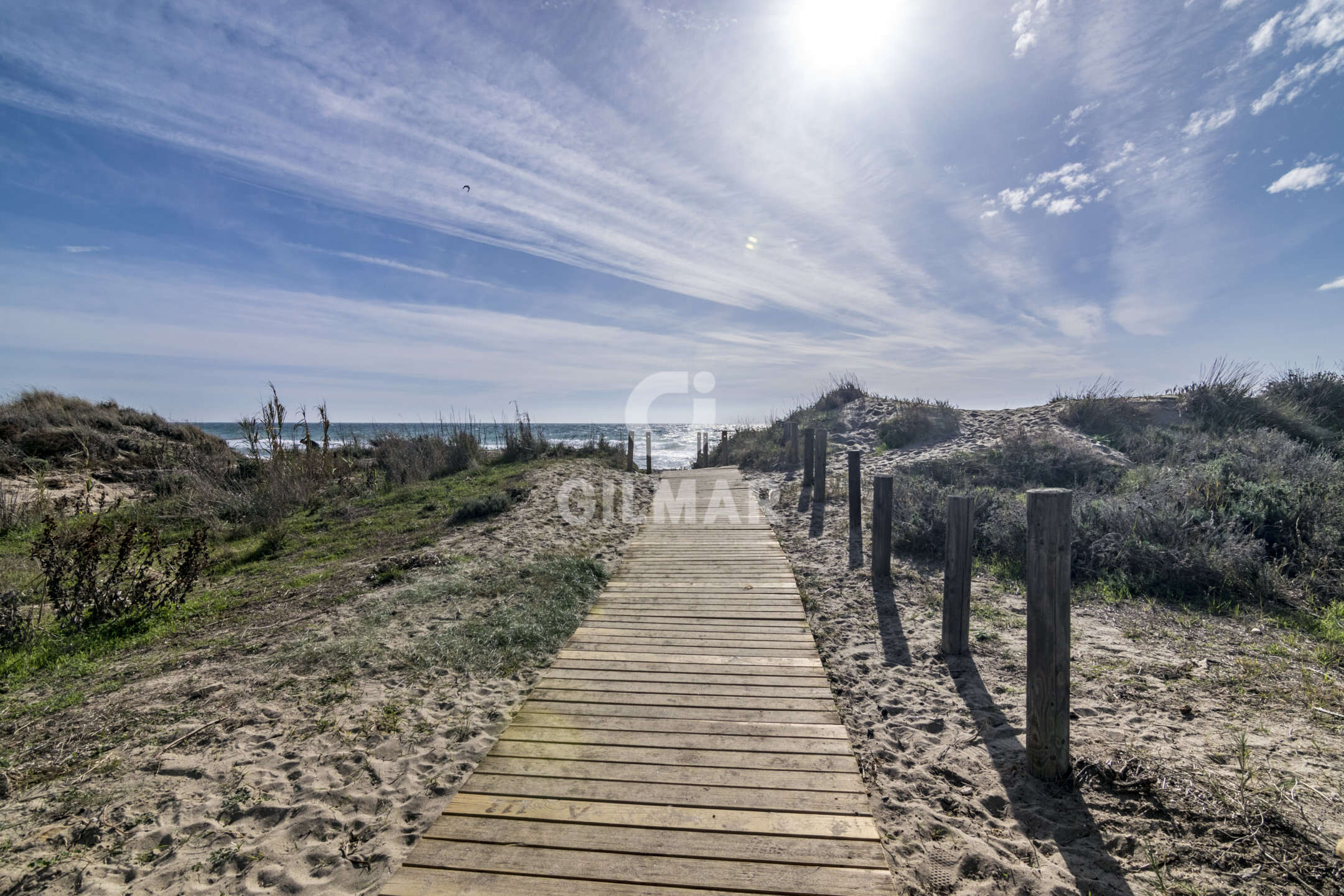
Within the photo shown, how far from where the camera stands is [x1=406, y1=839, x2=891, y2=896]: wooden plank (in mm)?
2334

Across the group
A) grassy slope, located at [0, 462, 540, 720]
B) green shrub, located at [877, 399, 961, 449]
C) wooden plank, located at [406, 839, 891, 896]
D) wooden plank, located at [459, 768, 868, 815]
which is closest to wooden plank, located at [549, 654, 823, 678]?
wooden plank, located at [459, 768, 868, 815]

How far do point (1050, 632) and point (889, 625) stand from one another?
2361 millimetres

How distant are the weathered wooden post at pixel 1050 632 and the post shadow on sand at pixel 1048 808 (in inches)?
4.4

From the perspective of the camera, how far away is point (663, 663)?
4.51m

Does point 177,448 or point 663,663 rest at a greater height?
point 177,448

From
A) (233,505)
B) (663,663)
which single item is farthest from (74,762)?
(233,505)

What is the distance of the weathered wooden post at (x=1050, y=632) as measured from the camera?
302 centimetres

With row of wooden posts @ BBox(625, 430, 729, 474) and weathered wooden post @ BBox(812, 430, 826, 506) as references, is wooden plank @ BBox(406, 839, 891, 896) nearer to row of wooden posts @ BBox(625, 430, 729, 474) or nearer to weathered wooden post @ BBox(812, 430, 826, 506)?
weathered wooden post @ BBox(812, 430, 826, 506)

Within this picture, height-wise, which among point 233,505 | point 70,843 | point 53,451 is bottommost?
point 70,843

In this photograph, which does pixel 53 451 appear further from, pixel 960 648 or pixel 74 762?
pixel 960 648

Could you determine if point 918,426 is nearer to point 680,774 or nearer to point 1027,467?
point 1027,467

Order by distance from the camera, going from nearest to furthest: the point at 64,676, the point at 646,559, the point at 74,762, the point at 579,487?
the point at 74,762
the point at 64,676
the point at 646,559
the point at 579,487

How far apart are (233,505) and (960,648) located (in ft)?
36.6

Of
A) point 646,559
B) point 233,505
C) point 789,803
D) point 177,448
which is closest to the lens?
point 789,803
